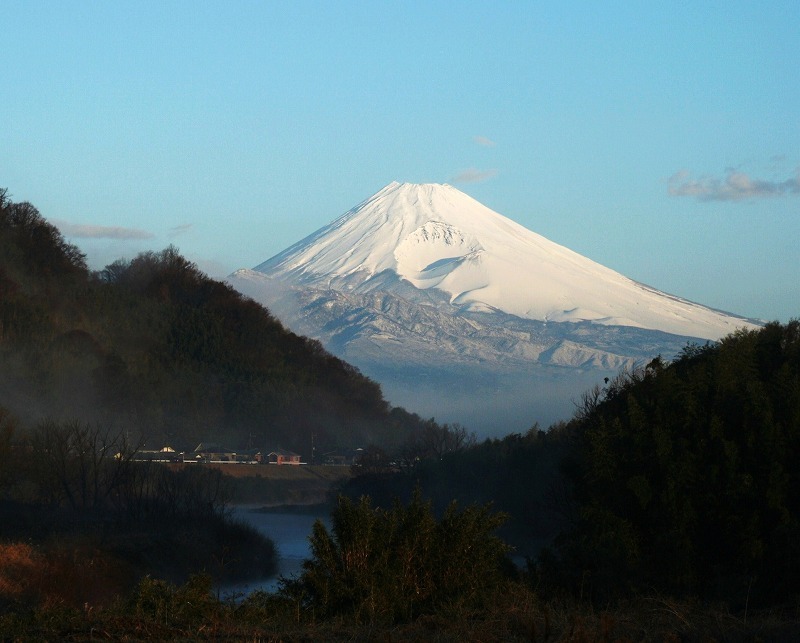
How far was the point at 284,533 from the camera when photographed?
41.6m

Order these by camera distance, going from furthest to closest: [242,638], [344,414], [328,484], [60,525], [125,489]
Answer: [344,414]
[328,484]
[125,489]
[60,525]
[242,638]

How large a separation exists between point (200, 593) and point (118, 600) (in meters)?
0.68

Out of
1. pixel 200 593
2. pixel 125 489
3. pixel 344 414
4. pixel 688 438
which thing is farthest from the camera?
pixel 344 414

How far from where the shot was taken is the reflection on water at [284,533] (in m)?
30.7

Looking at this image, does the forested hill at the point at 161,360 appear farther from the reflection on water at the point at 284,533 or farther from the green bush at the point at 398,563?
the green bush at the point at 398,563

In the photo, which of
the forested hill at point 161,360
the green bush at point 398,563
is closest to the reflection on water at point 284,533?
the forested hill at point 161,360

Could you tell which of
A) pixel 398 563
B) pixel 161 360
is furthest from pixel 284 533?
pixel 161 360

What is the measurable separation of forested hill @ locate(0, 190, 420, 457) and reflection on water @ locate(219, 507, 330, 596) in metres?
11.3

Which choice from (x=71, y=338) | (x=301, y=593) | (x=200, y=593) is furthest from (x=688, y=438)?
(x=71, y=338)

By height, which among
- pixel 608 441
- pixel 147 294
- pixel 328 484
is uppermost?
pixel 147 294

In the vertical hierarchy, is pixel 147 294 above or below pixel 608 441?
above

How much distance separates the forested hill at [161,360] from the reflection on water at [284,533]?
37.2ft

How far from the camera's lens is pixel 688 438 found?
53.9 ft

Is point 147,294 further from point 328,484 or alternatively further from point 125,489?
point 125,489
